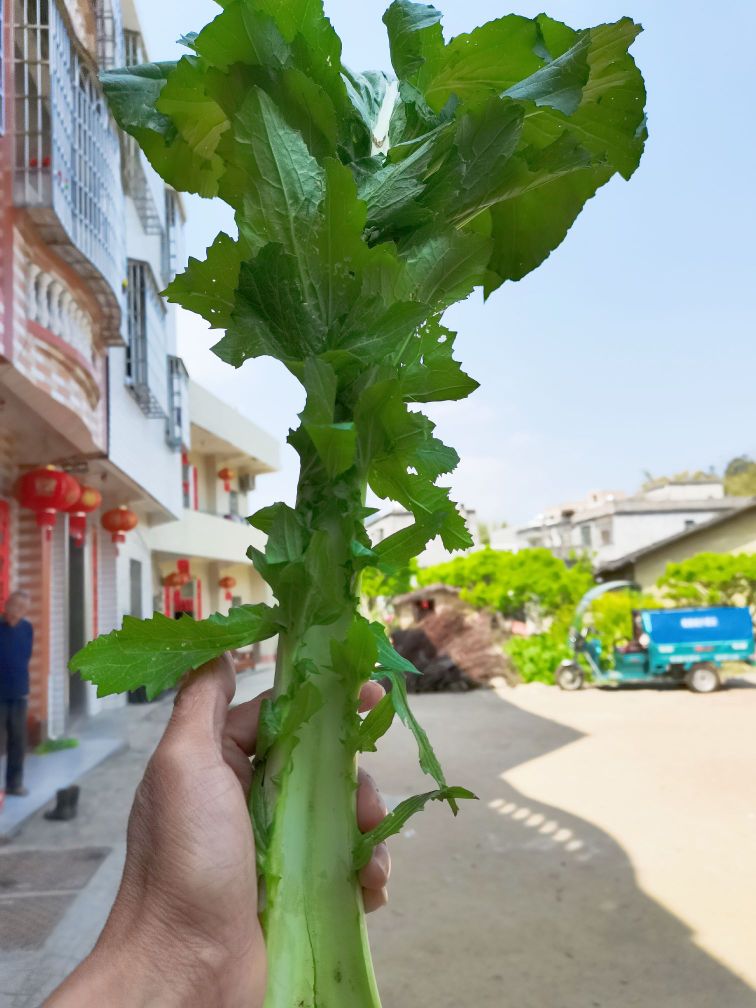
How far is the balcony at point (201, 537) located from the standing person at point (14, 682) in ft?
31.9

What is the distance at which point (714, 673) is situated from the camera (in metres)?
14.4

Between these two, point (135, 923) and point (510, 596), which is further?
point (510, 596)

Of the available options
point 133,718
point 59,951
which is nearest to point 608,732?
point 133,718

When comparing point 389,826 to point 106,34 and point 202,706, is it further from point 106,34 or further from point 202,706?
point 106,34

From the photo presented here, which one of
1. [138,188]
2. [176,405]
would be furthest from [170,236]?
[176,405]

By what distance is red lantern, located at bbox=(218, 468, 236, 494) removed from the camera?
75.3 feet

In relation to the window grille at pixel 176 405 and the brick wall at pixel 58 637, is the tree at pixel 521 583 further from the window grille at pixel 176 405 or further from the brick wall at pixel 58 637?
the brick wall at pixel 58 637

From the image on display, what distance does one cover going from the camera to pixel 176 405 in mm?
13836

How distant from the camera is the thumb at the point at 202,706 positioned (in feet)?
4.83

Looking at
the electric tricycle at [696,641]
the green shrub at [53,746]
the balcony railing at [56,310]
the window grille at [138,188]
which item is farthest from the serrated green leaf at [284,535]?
the electric tricycle at [696,641]

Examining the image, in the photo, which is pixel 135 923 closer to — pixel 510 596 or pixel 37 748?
pixel 37 748

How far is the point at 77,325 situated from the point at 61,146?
1416 millimetres

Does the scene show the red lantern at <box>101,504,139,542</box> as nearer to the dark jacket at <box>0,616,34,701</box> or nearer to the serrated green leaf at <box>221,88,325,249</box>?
the dark jacket at <box>0,616,34,701</box>

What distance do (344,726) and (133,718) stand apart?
11.3 m
